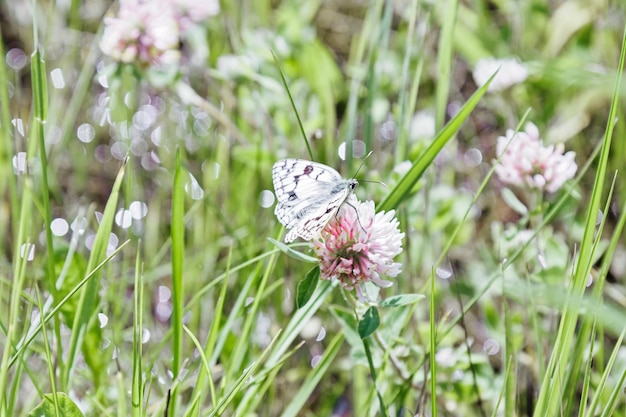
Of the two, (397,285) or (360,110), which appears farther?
(360,110)

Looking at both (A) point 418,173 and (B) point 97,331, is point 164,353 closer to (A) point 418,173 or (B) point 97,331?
(B) point 97,331

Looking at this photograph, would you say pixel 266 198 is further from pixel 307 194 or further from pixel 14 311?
pixel 14 311

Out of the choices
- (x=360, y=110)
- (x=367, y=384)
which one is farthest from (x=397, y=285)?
(x=360, y=110)

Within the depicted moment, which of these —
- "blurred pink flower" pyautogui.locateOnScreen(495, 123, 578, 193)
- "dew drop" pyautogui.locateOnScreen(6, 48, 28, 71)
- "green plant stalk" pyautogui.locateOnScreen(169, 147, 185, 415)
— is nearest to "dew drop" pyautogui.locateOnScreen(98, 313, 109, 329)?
"green plant stalk" pyautogui.locateOnScreen(169, 147, 185, 415)

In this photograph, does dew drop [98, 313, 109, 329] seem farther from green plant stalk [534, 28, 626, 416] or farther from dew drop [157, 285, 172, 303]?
green plant stalk [534, 28, 626, 416]

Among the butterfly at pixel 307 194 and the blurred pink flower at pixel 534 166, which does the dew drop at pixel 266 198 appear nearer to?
the blurred pink flower at pixel 534 166

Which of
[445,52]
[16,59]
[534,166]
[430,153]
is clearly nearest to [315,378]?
[430,153]
